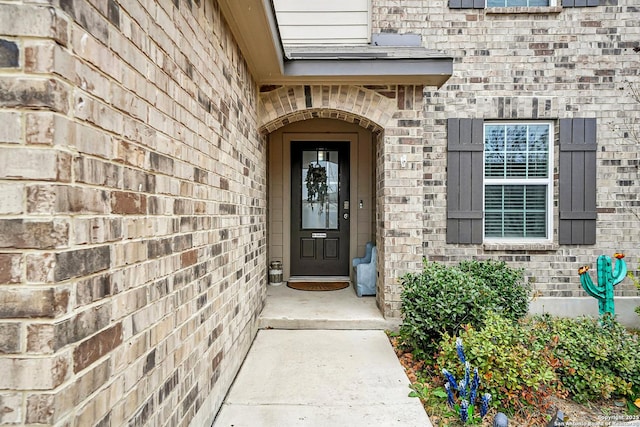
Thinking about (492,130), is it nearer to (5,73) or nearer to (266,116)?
(266,116)

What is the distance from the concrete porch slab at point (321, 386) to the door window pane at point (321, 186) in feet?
8.21

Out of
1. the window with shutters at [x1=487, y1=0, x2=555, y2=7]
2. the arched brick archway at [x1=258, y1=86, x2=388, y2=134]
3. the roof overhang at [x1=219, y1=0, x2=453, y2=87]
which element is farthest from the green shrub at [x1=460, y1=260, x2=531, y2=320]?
the window with shutters at [x1=487, y1=0, x2=555, y2=7]

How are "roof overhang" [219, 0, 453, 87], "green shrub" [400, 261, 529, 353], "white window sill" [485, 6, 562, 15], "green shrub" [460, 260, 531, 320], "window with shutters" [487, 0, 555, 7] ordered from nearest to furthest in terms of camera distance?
"green shrub" [400, 261, 529, 353]
"roof overhang" [219, 0, 453, 87]
"green shrub" [460, 260, 531, 320]
"white window sill" [485, 6, 562, 15]
"window with shutters" [487, 0, 555, 7]

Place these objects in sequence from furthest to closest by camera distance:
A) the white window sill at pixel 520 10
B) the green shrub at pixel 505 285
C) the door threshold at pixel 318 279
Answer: the door threshold at pixel 318 279
the white window sill at pixel 520 10
the green shrub at pixel 505 285

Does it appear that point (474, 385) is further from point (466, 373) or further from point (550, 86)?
point (550, 86)

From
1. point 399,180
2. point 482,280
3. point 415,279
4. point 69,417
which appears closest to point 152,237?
point 69,417

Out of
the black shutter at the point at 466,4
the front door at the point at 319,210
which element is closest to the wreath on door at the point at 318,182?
the front door at the point at 319,210

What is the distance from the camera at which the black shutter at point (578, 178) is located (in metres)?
4.43

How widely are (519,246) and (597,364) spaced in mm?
2047

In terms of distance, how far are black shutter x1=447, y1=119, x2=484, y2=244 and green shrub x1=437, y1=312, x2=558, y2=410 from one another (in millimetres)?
2006

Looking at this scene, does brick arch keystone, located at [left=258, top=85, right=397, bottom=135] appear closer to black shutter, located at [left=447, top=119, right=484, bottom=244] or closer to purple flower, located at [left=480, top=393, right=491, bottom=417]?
black shutter, located at [left=447, top=119, right=484, bottom=244]

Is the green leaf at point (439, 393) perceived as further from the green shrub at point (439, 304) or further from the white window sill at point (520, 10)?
the white window sill at point (520, 10)

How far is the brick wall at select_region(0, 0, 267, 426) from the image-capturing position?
901 mm

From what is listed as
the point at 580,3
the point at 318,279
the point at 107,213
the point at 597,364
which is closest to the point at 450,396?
the point at 597,364
